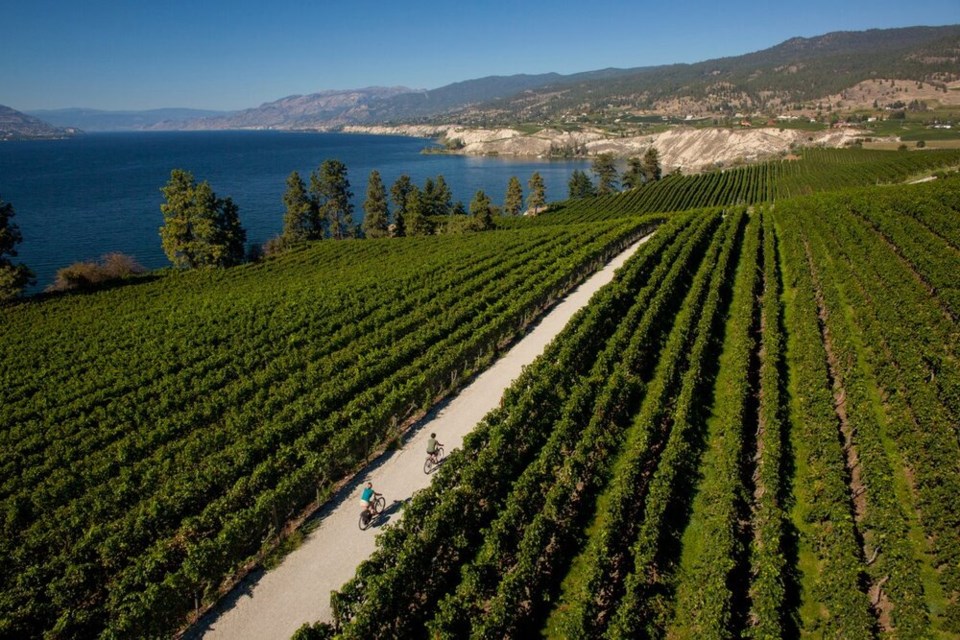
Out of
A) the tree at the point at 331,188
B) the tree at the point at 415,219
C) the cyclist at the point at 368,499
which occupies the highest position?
the tree at the point at 331,188

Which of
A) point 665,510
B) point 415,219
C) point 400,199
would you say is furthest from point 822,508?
point 400,199

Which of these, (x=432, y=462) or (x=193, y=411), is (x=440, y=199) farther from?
(x=432, y=462)

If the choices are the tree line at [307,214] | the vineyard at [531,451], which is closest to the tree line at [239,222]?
the tree line at [307,214]

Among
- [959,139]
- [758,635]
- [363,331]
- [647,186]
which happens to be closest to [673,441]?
[758,635]

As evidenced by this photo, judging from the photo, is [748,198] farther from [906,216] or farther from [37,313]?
[37,313]

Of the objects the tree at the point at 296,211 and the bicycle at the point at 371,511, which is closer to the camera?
the bicycle at the point at 371,511

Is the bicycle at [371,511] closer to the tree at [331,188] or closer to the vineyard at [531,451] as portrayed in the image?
the vineyard at [531,451]
